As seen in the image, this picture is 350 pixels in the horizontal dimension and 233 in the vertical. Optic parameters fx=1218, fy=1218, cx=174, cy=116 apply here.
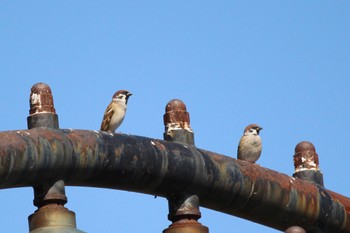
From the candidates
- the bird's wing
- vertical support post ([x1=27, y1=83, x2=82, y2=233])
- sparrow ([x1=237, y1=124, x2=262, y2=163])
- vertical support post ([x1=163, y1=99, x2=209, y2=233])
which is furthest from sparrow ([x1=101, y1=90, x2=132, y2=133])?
vertical support post ([x1=27, y1=83, x2=82, y2=233])

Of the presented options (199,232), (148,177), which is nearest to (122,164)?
(148,177)

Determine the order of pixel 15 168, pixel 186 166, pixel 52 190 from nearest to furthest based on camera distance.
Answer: pixel 15 168, pixel 52 190, pixel 186 166

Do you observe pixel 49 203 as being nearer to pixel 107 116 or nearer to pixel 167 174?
pixel 167 174

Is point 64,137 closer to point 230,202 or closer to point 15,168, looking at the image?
point 15,168

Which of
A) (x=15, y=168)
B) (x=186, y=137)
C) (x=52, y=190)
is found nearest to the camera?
(x=15, y=168)

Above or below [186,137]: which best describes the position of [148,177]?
below

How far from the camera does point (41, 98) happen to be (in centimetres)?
880

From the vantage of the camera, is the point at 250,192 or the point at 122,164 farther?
the point at 250,192

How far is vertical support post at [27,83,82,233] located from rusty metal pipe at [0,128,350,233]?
3.7 inches

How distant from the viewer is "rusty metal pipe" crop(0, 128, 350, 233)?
780 cm

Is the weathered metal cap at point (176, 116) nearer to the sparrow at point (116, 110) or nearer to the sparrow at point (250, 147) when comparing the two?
the sparrow at point (116, 110)

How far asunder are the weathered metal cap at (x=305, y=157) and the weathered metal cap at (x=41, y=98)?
2.60 metres

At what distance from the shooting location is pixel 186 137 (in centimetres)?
925

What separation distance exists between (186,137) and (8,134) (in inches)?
77.7
